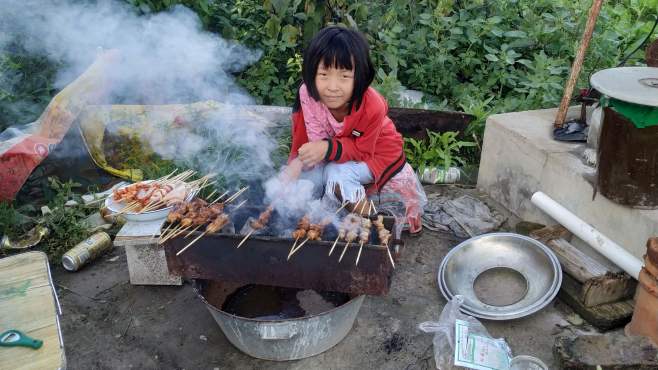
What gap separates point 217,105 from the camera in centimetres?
629

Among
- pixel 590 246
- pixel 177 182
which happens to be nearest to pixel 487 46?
pixel 590 246

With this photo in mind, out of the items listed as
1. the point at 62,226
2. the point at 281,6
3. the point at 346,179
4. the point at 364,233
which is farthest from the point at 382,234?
the point at 281,6

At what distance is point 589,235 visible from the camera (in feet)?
14.6

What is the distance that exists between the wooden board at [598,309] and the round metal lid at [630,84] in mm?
1635

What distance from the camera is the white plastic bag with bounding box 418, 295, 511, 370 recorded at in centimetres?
381

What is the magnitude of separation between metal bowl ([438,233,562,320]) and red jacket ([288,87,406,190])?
102cm

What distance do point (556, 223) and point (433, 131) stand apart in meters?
2.02

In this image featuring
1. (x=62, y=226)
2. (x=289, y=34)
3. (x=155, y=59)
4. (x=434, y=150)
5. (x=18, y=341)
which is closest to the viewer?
(x=18, y=341)

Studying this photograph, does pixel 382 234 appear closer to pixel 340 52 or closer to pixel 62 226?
pixel 340 52

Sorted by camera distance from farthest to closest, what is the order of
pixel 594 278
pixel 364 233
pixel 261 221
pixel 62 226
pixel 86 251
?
1. pixel 62 226
2. pixel 86 251
3. pixel 594 278
4. pixel 261 221
5. pixel 364 233

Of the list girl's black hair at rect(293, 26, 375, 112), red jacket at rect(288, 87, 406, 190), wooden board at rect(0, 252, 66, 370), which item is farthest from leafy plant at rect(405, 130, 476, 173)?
wooden board at rect(0, 252, 66, 370)

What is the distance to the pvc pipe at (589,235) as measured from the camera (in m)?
4.10

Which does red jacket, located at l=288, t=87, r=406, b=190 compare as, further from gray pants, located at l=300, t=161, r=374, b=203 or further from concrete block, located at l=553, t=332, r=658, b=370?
concrete block, located at l=553, t=332, r=658, b=370

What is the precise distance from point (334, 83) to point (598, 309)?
2.85 metres
